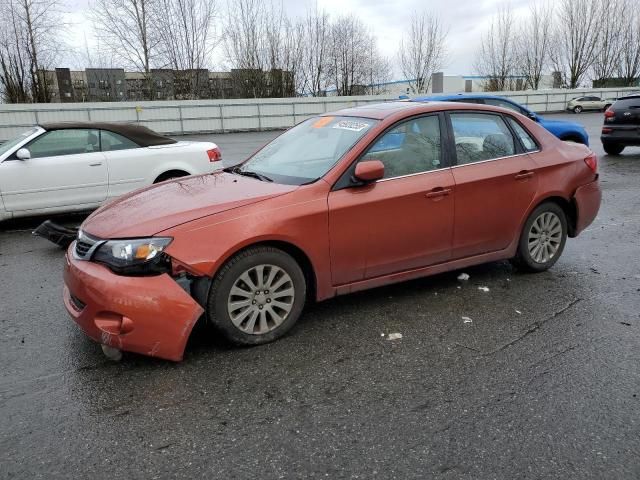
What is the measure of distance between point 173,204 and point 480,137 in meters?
2.75

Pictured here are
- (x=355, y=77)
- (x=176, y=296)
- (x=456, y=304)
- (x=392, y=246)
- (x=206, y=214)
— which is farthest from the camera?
(x=355, y=77)

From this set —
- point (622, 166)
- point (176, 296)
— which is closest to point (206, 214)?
point (176, 296)

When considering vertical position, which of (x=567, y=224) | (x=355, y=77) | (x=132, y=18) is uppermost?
(x=132, y=18)

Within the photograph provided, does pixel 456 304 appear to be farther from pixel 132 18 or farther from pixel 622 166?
pixel 132 18

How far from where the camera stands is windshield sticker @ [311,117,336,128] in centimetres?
474

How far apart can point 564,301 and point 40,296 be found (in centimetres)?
456

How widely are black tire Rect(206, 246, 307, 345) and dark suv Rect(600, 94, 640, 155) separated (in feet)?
41.0

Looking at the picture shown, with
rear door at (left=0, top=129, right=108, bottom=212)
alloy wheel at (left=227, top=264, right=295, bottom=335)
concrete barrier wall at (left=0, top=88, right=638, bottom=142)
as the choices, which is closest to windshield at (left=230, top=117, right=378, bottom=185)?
alloy wheel at (left=227, top=264, right=295, bottom=335)

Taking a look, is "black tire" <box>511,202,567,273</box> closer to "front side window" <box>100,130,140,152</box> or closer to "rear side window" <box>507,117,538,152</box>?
"rear side window" <box>507,117,538,152</box>

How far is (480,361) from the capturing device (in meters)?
3.48

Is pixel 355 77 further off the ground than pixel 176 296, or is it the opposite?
pixel 355 77

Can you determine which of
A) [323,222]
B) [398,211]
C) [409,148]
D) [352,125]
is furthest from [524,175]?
[323,222]

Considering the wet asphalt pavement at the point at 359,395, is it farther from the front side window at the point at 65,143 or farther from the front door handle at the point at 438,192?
the front side window at the point at 65,143

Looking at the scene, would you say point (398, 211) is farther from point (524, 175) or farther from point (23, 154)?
point (23, 154)
